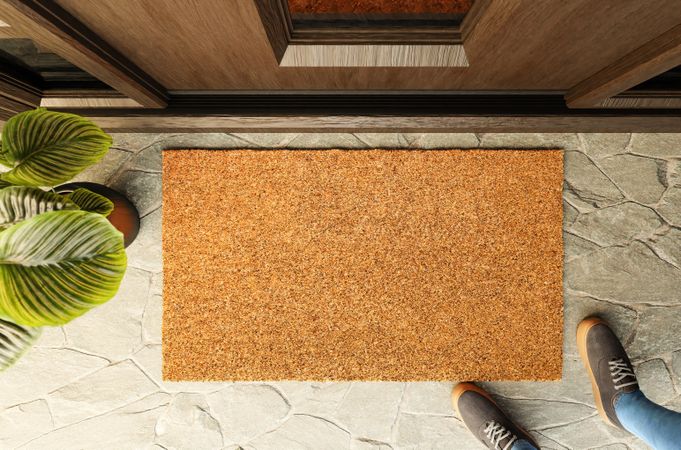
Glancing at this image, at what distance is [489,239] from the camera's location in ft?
4.00

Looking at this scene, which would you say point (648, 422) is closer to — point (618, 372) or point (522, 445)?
point (618, 372)

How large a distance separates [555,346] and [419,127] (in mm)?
771

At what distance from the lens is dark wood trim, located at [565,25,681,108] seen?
734 millimetres

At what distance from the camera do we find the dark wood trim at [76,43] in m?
0.61

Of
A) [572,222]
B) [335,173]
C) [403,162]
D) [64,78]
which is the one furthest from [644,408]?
[64,78]

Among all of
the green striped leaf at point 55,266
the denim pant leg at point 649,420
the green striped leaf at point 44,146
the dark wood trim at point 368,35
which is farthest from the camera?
the denim pant leg at point 649,420

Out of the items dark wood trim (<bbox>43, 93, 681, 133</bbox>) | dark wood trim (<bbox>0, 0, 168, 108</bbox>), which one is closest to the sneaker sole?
dark wood trim (<bbox>43, 93, 681, 133</bbox>)

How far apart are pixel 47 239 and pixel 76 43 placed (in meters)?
0.36

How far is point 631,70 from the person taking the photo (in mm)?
810

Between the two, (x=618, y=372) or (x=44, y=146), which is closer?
(x=44, y=146)

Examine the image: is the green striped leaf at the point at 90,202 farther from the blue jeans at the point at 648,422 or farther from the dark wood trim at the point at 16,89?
the blue jeans at the point at 648,422

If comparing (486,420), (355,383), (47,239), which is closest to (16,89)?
(47,239)

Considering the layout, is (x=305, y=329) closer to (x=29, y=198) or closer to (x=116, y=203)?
(x=116, y=203)

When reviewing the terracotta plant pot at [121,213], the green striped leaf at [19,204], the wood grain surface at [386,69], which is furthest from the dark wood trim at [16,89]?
the green striped leaf at [19,204]
